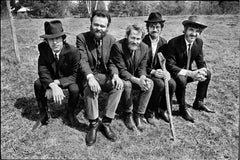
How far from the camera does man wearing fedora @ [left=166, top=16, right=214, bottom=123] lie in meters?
3.69

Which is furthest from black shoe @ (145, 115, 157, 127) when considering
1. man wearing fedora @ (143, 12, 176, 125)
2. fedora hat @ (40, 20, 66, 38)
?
fedora hat @ (40, 20, 66, 38)

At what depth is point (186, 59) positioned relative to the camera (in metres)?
3.91


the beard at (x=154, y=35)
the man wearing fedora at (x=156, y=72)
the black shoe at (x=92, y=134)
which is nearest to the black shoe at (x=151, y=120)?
the man wearing fedora at (x=156, y=72)

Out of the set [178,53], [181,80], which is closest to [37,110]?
[181,80]

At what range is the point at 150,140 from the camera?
338 cm

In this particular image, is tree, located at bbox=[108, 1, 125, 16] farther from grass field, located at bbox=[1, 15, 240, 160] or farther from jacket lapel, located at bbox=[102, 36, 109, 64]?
jacket lapel, located at bbox=[102, 36, 109, 64]

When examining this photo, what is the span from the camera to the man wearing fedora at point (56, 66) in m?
3.31

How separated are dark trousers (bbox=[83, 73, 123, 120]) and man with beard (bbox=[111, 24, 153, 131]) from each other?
0.67 feet

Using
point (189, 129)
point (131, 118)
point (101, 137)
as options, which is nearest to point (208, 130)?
point (189, 129)

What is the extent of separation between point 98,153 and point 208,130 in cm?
183

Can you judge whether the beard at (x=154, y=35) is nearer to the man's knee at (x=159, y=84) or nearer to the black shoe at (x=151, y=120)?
the man's knee at (x=159, y=84)

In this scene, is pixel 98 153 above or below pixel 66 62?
below

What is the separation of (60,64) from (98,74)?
613 millimetres

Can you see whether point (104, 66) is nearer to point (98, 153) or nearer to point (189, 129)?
point (98, 153)
